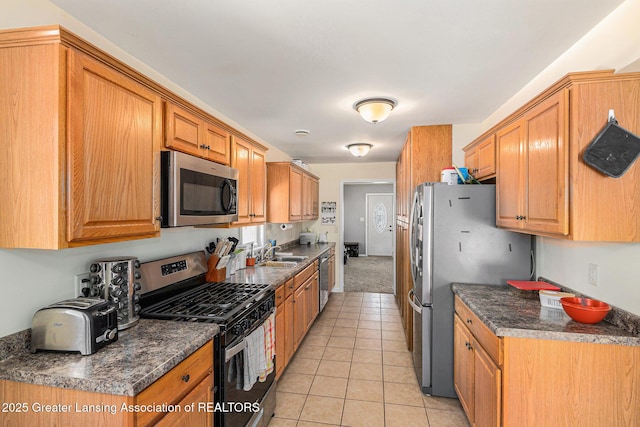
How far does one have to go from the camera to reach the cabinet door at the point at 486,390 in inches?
65.0

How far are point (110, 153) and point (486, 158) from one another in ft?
8.67

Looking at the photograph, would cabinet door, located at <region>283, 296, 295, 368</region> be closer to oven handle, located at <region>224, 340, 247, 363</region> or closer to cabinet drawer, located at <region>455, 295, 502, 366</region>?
oven handle, located at <region>224, 340, 247, 363</region>

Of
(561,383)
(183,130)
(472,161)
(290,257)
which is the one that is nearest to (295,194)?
(290,257)

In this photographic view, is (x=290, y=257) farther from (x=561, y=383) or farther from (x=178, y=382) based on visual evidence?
(x=561, y=383)

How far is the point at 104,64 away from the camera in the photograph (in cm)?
137

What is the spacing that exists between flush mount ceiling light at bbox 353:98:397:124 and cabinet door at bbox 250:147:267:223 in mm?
1092

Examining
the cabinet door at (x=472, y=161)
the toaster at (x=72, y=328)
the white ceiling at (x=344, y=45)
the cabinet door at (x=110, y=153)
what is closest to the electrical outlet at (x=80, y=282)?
the toaster at (x=72, y=328)

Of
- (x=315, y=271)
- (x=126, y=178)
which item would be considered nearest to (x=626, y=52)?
(x=126, y=178)

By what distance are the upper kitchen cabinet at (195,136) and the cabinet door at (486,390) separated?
7.12 ft

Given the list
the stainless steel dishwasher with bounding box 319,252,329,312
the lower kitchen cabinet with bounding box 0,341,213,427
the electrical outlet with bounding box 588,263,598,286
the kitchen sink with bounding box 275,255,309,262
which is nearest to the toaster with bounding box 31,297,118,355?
the lower kitchen cabinet with bounding box 0,341,213,427

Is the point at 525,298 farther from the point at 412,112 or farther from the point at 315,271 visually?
the point at 315,271

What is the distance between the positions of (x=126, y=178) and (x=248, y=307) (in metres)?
1.01

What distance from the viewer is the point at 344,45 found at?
6.00 feet

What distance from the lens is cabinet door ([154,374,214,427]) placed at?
1286 mm
